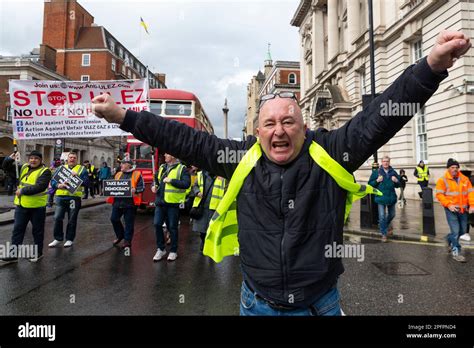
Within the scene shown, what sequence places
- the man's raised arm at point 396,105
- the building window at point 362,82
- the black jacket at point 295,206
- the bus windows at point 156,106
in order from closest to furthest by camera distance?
the man's raised arm at point 396,105, the black jacket at point 295,206, the bus windows at point 156,106, the building window at point 362,82

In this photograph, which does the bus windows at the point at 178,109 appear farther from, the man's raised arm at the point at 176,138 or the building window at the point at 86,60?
the building window at the point at 86,60

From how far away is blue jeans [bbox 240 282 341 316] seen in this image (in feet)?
5.37

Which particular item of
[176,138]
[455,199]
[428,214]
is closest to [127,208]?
[176,138]

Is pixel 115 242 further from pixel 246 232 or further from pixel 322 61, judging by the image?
pixel 322 61

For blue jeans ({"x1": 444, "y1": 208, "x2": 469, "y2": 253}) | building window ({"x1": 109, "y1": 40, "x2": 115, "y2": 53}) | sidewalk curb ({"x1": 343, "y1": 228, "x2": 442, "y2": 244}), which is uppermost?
building window ({"x1": 109, "y1": 40, "x2": 115, "y2": 53})

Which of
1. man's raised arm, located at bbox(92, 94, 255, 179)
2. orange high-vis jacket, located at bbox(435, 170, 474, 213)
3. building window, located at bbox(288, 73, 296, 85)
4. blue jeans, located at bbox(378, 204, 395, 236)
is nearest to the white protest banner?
man's raised arm, located at bbox(92, 94, 255, 179)

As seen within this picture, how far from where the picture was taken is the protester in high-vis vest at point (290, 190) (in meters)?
1.58

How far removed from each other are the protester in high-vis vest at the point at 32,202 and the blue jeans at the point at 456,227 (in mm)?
7972

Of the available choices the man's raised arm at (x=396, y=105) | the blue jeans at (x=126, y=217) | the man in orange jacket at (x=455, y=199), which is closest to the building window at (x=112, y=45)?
the blue jeans at (x=126, y=217)

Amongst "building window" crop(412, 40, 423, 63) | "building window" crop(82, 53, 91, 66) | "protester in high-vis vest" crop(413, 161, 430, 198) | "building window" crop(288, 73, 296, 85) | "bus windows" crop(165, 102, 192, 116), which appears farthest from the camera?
"building window" crop(288, 73, 296, 85)

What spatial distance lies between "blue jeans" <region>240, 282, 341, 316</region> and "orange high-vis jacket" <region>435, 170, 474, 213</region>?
5733mm

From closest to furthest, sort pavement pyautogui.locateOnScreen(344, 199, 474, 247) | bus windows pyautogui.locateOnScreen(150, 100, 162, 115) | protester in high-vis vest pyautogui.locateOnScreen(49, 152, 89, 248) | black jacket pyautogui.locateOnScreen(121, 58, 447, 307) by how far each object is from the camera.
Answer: black jacket pyautogui.locateOnScreen(121, 58, 447, 307)
protester in high-vis vest pyautogui.locateOnScreen(49, 152, 89, 248)
pavement pyautogui.locateOnScreen(344, 199, 474, 247)
bus windows pyautogui.locateOnScreen(150, 100, 162, 115)

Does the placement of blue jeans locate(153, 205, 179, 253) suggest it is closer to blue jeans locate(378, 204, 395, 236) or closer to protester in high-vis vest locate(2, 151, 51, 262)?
protester in high-vis vest locate(2, 151, 51, 262)
